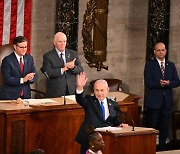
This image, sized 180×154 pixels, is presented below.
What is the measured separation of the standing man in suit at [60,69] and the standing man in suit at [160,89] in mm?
1642

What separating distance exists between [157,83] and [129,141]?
3.62 meters

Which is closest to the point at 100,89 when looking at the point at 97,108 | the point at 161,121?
the point at 97,108

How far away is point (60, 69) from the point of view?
10891 millimetres

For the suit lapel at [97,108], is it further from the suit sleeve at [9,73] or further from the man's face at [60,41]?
the man's face at [60,41]

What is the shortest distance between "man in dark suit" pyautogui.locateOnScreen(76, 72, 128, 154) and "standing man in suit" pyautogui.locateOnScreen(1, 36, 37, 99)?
5.77 ft

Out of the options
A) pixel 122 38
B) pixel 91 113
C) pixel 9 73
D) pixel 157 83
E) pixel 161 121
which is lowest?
pixel 161 121

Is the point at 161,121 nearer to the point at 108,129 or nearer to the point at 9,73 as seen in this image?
the point at 9,73

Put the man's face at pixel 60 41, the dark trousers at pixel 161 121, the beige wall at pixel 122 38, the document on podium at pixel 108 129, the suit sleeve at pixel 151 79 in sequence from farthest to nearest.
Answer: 1. the beige wall at pixel 122 38
2. the dark trousers at pixel 161 121
3. the suit sleeve at pixel 151 79
4. the man's face at pixel 60 41
5. the document on podium at pixel 108 129

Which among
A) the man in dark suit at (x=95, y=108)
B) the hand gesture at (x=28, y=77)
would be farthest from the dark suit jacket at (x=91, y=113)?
the hand gesture at (x=28, y=77)

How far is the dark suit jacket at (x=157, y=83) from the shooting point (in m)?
12.1

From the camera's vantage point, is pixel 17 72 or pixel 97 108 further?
pixel 17 72

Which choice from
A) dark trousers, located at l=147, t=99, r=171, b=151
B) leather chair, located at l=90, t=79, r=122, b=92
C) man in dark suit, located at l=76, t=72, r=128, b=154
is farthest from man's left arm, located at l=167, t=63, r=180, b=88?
man in dark suit, located at l=76, t=72, r=128, b=154

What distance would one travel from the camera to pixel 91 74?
13.2 metres

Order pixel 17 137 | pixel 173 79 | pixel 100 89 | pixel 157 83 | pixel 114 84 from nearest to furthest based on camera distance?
pixel 100 89, pixel 17 137, pixel 157 83, pixel 173 79, pixel 114 84
